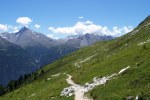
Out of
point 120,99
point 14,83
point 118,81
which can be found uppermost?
point 14,83

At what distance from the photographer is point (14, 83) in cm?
16700

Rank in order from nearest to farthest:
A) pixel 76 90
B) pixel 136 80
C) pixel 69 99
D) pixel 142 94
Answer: pixel 142 94 → pixel 136 80 → pixel 69 99 → pixel 76 90

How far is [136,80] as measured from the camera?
4434 cm

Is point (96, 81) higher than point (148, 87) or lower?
higher

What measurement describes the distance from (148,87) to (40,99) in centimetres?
2892

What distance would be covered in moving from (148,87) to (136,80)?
4.36 meters

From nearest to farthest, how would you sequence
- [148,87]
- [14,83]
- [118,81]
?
[148,87]
[118,81]
[14,83]

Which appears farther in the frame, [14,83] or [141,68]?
[14,83]

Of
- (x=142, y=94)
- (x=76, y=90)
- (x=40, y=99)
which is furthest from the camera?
(x=40, y=99)

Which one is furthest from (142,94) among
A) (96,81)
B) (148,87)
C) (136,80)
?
(96,81)

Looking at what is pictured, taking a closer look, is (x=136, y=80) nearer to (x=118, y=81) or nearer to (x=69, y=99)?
(x=118, y=81)

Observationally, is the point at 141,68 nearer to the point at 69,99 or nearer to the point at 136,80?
the point at 136,80

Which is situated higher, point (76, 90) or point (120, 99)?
point (76, 90)

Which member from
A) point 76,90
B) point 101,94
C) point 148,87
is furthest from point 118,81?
point 76,90
